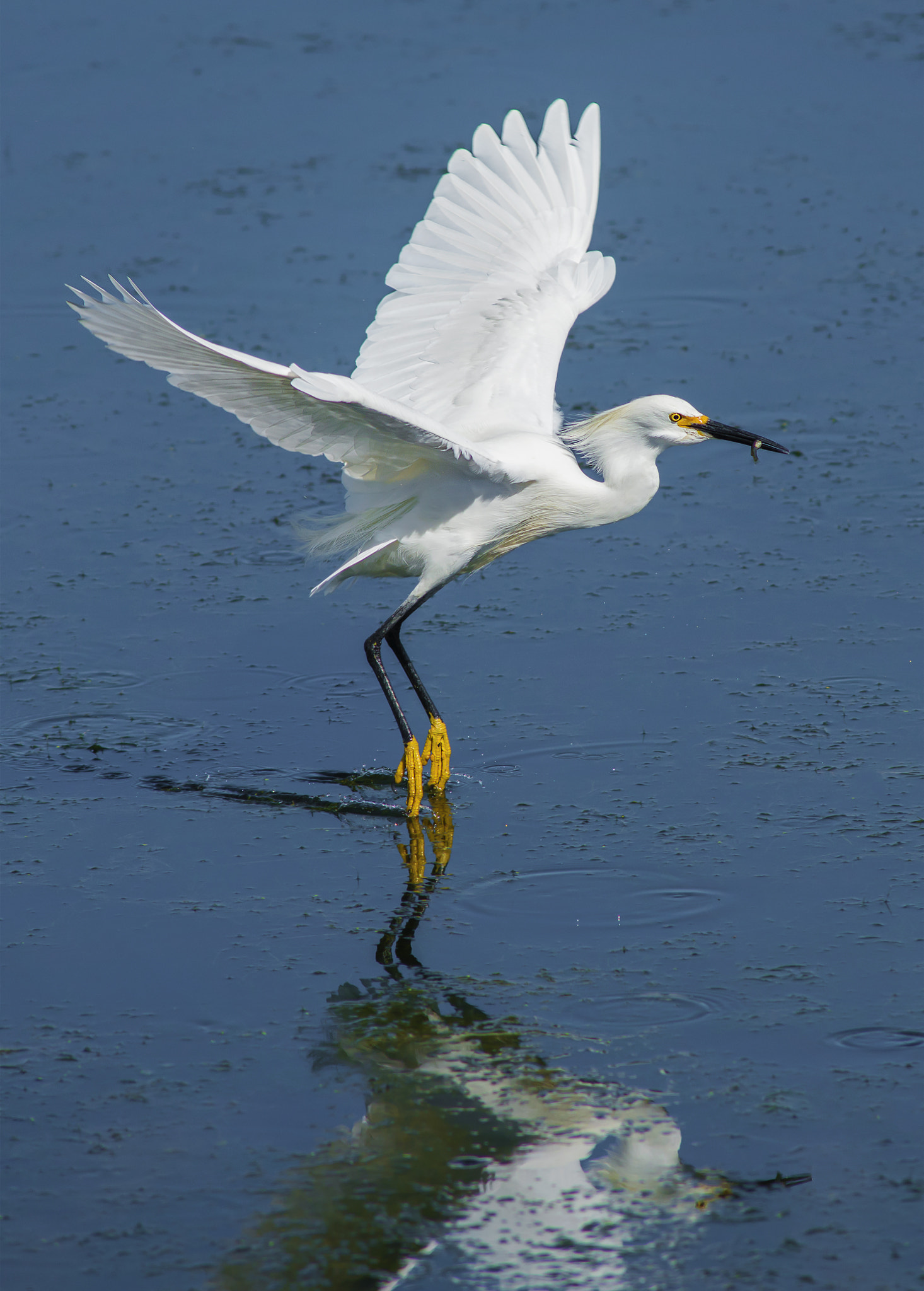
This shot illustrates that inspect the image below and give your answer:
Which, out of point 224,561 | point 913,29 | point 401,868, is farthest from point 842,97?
point 401,868

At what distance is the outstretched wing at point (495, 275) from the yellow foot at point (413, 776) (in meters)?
1.56

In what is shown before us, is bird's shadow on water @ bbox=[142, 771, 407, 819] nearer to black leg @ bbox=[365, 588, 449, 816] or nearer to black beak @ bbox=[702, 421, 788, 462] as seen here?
black leg @ bbox=[365, 588, 449, 816]

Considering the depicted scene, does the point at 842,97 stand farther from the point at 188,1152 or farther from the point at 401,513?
the point at 188,1152

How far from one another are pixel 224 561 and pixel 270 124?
630 cm

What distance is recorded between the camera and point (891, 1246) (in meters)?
3.45

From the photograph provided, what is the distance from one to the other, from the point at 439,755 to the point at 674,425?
152cm

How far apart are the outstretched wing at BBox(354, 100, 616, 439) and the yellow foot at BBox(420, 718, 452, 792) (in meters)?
1.44

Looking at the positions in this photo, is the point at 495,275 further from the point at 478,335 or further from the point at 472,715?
the point at 472,715

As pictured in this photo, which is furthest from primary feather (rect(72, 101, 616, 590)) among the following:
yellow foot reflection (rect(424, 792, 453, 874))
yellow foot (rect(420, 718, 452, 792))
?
yellow foot reflection (rect(424, 792, 453, 874))

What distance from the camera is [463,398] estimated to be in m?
6.45

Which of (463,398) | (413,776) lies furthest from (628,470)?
(413,776)

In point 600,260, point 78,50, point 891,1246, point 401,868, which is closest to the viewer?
point 891,1246

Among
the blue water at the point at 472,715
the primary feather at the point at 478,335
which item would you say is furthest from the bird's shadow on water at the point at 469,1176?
the primary feather at the point at 478,335

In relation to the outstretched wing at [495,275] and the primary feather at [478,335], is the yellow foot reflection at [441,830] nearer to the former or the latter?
the primary feather at [478,335]
